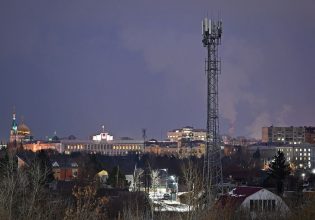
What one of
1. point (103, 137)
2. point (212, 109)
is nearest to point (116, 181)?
point (212, 109)

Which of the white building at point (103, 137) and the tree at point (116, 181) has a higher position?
the white building at point (103, 137)

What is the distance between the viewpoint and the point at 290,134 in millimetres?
122188

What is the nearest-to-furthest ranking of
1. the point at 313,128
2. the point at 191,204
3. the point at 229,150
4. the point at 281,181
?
the point at 191,204, the point at 281,181, the point at 229,150, the point at 313,128

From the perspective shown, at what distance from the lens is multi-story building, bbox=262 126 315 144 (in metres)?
120

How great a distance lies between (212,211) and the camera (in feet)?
48.6

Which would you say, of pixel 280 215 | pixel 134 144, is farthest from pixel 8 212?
pixel 134 144

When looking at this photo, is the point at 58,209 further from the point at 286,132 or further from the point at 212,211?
the point at 286,132

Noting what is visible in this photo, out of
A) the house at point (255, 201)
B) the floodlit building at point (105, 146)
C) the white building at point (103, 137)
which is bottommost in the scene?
the house at point (255, 201)

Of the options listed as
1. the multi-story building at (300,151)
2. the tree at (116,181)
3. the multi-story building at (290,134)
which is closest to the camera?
the tree at (116,181)

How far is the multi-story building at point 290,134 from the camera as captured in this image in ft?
393

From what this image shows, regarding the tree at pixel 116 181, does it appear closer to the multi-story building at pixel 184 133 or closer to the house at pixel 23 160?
the house at pixel 23 160

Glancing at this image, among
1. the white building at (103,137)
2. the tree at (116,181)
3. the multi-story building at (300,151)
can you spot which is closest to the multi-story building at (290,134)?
the multi-story building at (300,151)

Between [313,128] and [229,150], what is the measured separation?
3023 centimetres

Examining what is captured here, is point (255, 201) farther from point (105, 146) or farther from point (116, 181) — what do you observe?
point (105, 146)
